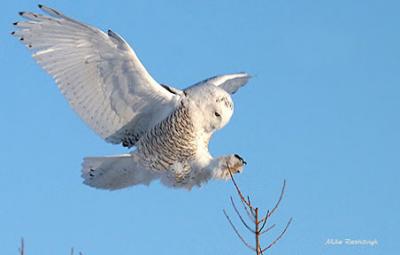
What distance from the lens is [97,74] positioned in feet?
27.1

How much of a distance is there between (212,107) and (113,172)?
1.52 meters

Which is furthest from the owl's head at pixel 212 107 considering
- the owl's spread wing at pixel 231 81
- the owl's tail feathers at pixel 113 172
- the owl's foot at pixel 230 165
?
the owl's spread wing at pixel 231 81

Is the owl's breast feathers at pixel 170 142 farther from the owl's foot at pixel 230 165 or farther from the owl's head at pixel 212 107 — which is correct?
the owl's foot at pixel 230 165

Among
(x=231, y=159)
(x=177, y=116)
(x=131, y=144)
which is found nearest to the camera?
(x=231, y=159)

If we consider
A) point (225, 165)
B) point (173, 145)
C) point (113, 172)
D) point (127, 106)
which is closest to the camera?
point (225, 165)

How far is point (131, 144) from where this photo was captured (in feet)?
29.3

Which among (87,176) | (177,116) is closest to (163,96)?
(177,116)

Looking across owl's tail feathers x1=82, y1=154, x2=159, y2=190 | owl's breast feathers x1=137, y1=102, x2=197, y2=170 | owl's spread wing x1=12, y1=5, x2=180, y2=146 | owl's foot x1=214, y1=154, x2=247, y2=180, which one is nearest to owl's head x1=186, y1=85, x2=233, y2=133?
owl's breast feathers x1=137, y1=102, x2=197, y2=170

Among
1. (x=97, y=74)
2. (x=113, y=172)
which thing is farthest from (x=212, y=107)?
(x=113, y=172)

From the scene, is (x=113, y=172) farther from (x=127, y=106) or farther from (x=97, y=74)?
(x=97, y=74)

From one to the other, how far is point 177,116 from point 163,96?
0.41 m

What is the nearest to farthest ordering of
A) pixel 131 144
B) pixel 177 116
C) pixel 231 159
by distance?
pixel 231 159 < pixel 177 116 < pixel 131 144

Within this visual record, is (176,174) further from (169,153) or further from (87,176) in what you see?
(87,176)

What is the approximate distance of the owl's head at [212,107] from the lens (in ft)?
26.4
